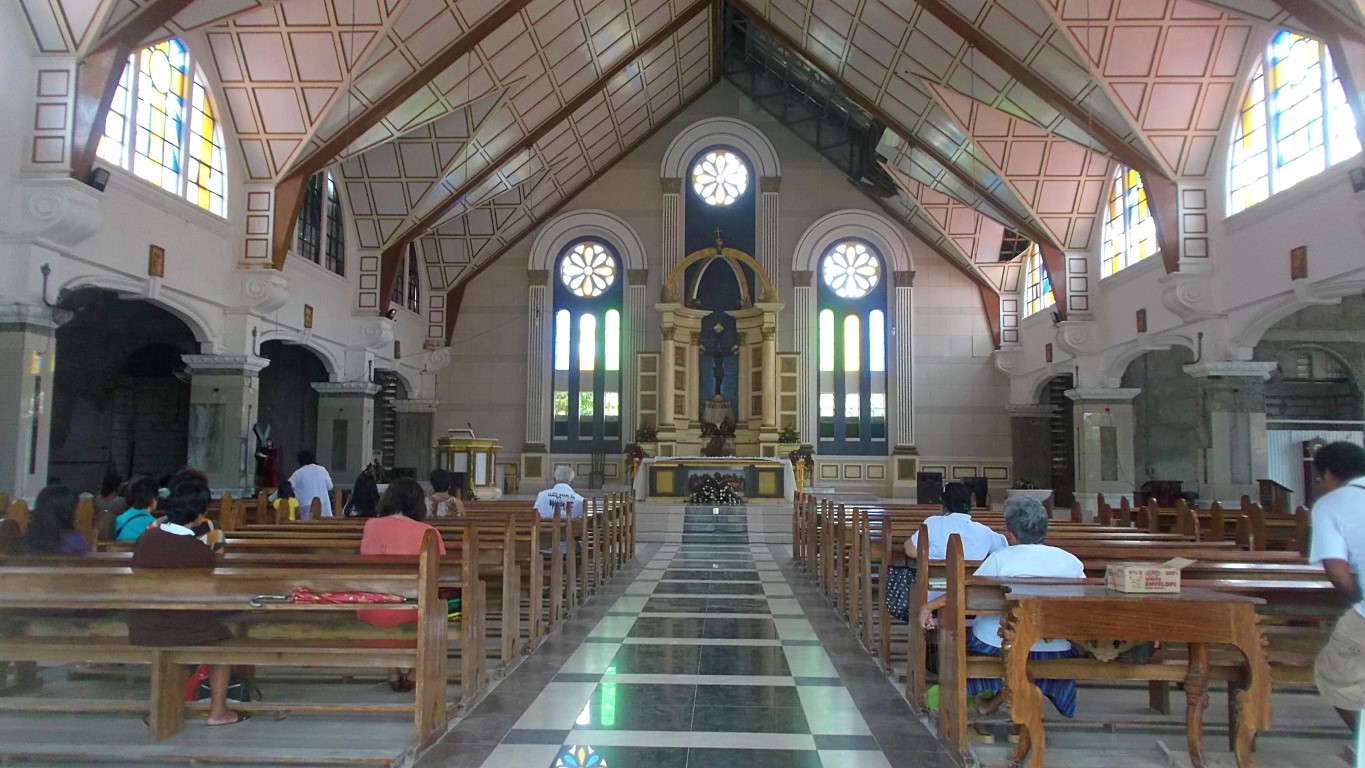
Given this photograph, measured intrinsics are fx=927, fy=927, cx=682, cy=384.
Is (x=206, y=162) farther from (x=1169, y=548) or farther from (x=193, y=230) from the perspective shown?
(x=1169, y=548)

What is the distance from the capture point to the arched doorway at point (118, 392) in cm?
1509

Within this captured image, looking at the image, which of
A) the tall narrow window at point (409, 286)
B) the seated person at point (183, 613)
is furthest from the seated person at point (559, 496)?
the tall narrow window at point (409, 286)

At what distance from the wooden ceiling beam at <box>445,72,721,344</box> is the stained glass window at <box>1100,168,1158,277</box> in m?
10.4

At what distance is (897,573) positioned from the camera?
618 centimetres

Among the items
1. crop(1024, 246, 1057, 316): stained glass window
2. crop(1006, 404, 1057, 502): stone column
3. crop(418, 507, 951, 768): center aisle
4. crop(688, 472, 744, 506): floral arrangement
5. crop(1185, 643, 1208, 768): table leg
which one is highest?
crop(1024, 246, 1057, 316): stained glass window

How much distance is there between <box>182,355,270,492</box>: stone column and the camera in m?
13.1

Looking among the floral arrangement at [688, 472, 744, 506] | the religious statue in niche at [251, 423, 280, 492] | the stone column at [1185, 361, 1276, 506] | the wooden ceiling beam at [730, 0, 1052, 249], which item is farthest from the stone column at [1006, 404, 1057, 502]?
the religious statue in niche at [251, 423, 280, 492]

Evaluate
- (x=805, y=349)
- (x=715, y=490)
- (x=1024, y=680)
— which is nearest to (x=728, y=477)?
(x=715, y=490)

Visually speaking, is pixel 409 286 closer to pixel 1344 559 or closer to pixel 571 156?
pixel 571 156

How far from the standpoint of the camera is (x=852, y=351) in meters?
22.7

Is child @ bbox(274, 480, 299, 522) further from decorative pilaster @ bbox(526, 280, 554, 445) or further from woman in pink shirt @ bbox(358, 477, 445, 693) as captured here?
decorative pilaster @ bbox(526, 280, 554, 445)

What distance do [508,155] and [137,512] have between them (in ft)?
41.7

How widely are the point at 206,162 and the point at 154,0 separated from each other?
3.22m

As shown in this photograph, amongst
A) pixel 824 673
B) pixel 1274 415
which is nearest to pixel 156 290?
pixel 824 673
